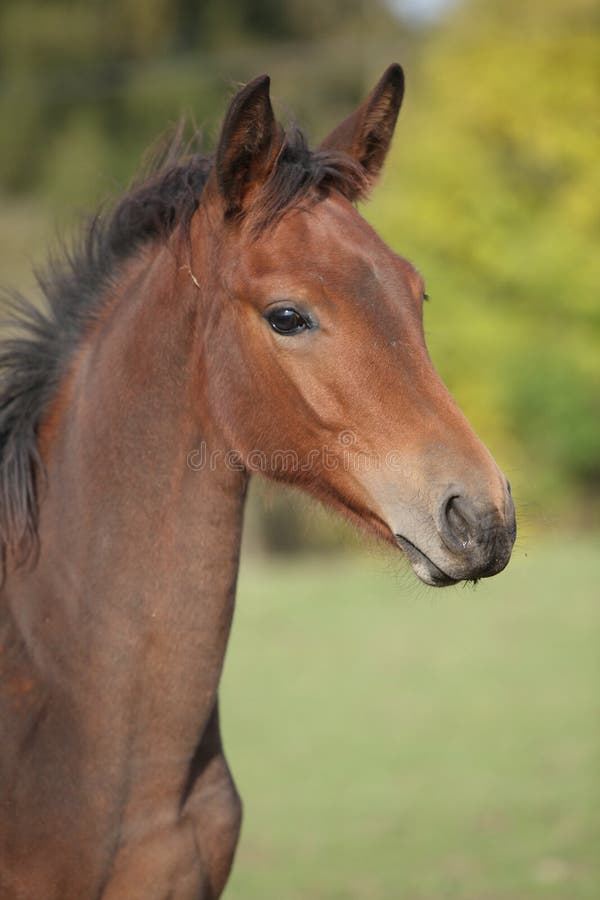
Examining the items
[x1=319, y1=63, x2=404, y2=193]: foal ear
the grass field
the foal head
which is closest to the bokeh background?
the grass field

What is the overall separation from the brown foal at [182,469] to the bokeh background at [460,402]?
36 cm

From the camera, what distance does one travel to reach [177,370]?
10.3ft

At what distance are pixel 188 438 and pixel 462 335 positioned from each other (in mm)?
19466

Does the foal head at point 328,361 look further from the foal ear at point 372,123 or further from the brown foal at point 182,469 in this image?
the foal ear at point 372,123

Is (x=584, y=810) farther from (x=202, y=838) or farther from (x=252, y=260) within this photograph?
(x=252, y=260)

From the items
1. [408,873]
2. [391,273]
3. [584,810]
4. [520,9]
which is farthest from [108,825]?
[520,9]

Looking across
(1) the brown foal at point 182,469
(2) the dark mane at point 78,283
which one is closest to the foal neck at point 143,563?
(1) the brown foal at point 182,469

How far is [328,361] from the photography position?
2.88 meters

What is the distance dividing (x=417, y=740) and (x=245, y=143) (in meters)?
7.35

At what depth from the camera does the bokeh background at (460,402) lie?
7180 millimetres

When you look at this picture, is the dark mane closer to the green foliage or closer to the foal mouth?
the foal mouth

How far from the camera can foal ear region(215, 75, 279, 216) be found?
115 inches

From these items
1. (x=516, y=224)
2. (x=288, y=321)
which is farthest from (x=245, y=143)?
(x=516, y=224)

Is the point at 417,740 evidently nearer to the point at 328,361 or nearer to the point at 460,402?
the point at 328,361
